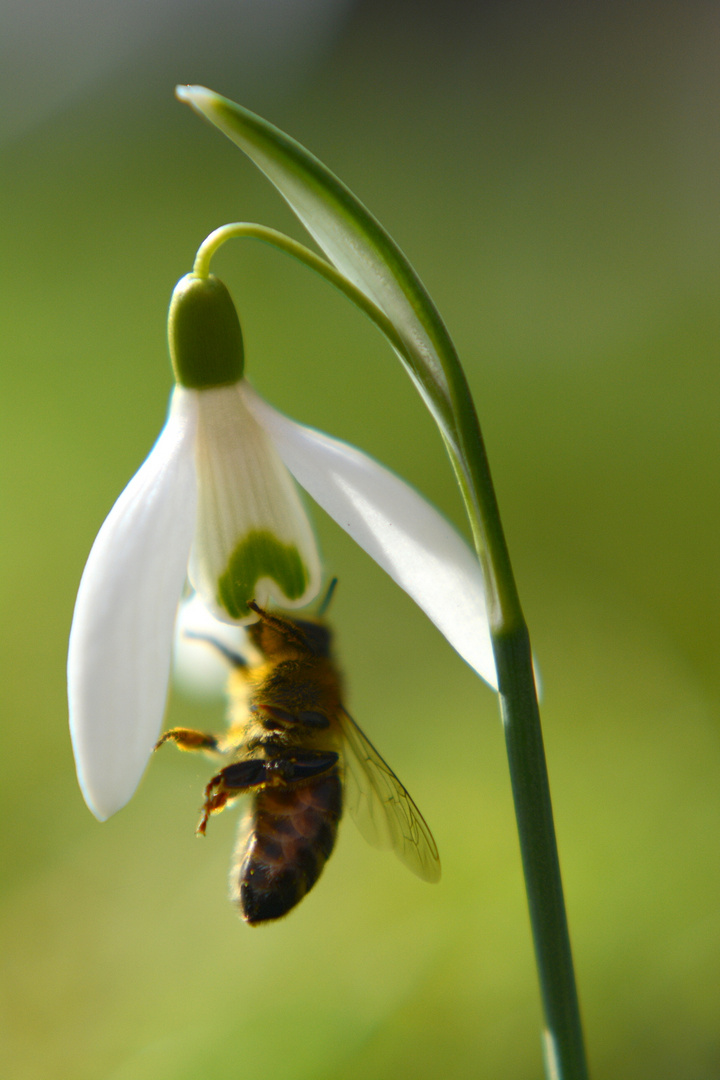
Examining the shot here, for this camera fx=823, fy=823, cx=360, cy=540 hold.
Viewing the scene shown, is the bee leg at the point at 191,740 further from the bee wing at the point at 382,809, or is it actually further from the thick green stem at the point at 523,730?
the thick green stem at the point at 523,730

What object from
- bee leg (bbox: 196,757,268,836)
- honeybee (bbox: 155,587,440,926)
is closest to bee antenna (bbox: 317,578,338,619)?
honeybee (bbox: 155,587,440,926)

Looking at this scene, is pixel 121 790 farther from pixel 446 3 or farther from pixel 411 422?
pixel 446 3

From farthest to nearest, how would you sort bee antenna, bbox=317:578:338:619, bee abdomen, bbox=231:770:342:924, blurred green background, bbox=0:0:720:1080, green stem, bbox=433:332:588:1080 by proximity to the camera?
blurred green background, bbox=0:0:720:1080 < bee antenna, bbox=317:578:338:619 < bee abdomen, bbox=231:770:342:924 < green stem, bbox=433:332:588:1080

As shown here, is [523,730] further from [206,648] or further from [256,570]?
[206,648]

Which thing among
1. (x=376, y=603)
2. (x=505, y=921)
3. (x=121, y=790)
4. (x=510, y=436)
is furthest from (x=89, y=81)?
(x=121, y=790)

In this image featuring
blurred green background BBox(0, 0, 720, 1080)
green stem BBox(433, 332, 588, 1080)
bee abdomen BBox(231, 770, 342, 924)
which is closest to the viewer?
green stem BBox(433, 332, 588, 1080)

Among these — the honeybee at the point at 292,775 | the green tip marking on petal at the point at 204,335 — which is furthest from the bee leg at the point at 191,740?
the green tip marking on petal at the point at 204,335

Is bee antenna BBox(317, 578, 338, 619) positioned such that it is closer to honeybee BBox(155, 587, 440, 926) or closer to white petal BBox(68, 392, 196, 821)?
honeybee BBox(155, 587, 440, 926)
